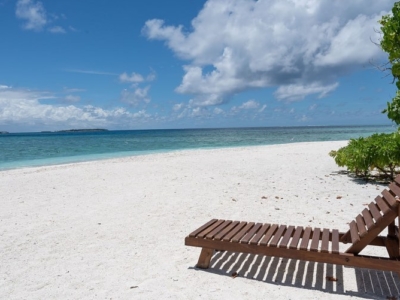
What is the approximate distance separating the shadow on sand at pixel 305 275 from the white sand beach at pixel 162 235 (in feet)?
0.04

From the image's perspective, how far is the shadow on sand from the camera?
3.85 m

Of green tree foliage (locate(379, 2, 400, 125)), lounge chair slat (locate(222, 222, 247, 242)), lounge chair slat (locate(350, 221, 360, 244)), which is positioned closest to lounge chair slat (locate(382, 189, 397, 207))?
lounge chair slat (locate(350, 221, 360, 244))

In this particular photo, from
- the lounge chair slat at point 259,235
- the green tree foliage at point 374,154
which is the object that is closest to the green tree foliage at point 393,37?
the green tree foliage at point 374,154

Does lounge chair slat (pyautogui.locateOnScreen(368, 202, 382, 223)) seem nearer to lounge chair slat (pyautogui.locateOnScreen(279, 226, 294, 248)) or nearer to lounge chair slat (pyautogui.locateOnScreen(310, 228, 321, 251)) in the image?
lounge chair slat (pyautogui.locateOnScreen(310, 228, 321, 251))

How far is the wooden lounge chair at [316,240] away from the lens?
3604 millimetres

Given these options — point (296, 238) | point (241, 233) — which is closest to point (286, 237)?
point (296, 238)

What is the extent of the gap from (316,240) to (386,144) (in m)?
6.69

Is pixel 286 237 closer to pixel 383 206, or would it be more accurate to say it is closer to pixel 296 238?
pixel 296 238

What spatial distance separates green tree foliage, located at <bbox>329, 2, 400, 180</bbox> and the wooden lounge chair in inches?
200

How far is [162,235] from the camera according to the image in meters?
5.81

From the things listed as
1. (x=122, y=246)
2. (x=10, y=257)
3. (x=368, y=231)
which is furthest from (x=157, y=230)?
(x=368, y=231)

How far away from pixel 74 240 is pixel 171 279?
2.35 m

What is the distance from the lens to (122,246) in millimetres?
5355

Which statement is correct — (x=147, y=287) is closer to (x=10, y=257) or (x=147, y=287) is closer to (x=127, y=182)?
(x=10, y=257)
